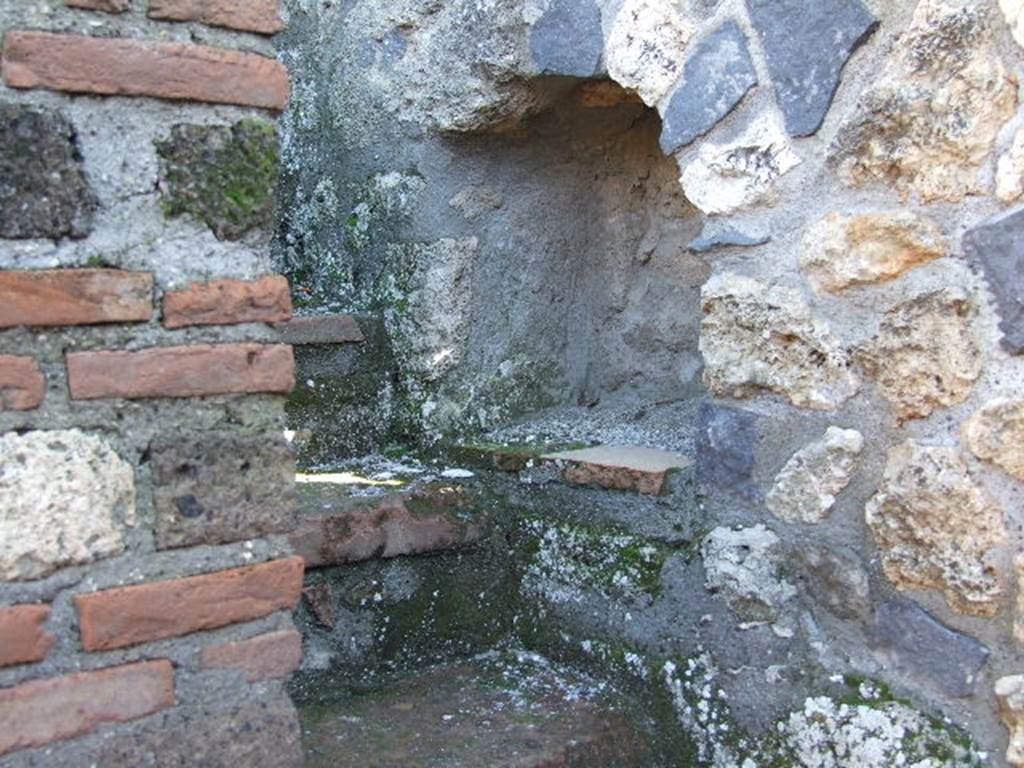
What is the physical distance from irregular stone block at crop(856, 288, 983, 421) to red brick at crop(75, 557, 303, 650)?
0.90 meters

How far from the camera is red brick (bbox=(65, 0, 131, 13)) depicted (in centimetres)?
136

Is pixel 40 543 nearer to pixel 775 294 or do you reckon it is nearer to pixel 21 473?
pixel 21 473

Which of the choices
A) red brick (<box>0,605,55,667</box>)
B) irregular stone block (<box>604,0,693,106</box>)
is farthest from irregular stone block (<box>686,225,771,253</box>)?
red brick (<box>0,605,55,667</box>)

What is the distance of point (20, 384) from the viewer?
1.34 m

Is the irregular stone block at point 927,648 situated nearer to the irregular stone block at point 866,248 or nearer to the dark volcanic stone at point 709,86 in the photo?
the irregular stone block at point 866,248

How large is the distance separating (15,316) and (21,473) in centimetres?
18

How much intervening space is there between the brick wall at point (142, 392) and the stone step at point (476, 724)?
0.39 m

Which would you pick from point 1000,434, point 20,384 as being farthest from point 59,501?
point 1000,434

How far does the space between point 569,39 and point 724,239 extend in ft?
1.81

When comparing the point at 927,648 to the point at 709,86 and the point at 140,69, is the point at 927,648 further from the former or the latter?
the point at 140,69

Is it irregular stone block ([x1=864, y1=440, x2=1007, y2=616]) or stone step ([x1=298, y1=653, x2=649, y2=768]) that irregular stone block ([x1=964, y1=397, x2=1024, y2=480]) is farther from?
stone step ([x1=298, y1=653, x2=649, y2=768])

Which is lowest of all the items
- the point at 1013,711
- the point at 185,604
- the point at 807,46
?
the point at 1013,711

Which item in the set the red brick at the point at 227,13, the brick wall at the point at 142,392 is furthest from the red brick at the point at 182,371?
the red brick at the point at 227,13

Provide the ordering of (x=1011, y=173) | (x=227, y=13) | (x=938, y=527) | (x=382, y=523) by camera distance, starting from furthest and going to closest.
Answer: (x=382, y=523) < (x=938, y=527) < (x=1011, y=173) < (x=227, y=13)
